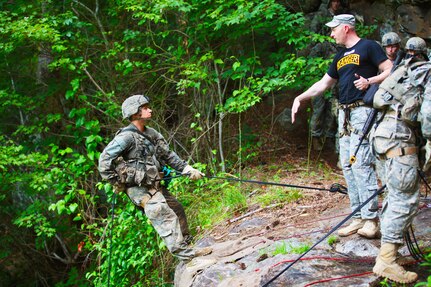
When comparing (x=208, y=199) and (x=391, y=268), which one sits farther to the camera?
(x=208, y=199)

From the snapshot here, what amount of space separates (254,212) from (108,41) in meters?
5.19

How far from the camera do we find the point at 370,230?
522 cm

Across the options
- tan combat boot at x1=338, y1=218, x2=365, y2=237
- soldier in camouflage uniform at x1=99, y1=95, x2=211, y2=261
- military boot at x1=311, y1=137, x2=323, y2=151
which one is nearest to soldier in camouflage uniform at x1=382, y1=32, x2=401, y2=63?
tan combat boot at x1=338, y1=218, x2=365, y2=237

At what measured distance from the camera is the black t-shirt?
5.09m

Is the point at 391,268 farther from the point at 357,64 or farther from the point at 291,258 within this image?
the point at 357,64

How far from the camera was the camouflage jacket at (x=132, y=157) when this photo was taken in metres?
6.11

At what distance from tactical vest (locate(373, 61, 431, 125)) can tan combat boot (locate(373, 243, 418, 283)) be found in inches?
43.7

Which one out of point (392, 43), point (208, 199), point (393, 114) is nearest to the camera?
point (393, 114)

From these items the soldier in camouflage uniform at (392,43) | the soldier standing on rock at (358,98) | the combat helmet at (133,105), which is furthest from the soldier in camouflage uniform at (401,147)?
the combat helmet at (133,105)

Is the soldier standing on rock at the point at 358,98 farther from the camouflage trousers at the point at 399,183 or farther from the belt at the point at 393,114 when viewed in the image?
the camouflage trousers at the point at 399,183

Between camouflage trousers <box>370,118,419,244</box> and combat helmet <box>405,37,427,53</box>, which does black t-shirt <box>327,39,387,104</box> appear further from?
camouflage trousers <box>370,118,419,244</box>

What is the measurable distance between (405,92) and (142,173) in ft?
10.9

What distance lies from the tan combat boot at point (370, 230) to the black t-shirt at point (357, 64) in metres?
1.32

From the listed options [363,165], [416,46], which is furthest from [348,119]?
[416,46]
